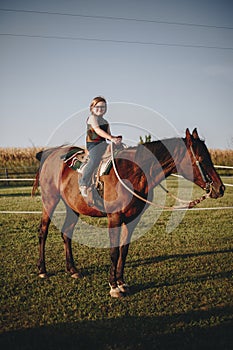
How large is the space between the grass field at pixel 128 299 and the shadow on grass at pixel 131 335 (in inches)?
0.4

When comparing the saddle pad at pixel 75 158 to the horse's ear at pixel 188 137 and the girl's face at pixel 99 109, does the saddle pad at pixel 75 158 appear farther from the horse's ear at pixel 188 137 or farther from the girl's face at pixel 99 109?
the horse's ear at pixel 188 137

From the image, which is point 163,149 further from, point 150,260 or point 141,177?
point 150,260

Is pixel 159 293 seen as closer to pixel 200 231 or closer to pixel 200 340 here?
pixel 200 340

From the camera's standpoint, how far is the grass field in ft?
12.0

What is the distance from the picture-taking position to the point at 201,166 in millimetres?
4598

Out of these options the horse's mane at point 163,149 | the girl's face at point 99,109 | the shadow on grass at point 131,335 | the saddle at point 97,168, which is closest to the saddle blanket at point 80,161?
the saddle at point 97,168

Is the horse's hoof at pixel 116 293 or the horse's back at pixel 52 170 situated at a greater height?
the horse's back at pixel 52 170

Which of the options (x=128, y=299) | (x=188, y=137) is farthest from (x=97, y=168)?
(x=128, y=299)

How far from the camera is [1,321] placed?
161 inches

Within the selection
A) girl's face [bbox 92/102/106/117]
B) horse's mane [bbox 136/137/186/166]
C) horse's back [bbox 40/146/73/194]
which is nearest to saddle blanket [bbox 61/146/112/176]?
horse's back [bbox 40/146/73/194]

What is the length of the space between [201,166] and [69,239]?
9.13ft

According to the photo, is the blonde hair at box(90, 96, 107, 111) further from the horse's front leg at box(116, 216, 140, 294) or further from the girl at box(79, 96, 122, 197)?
the horse's front leg at box(116, 216, 140, 294)

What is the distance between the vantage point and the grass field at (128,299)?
366cm

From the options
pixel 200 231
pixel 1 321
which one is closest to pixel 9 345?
pixel 1 321
